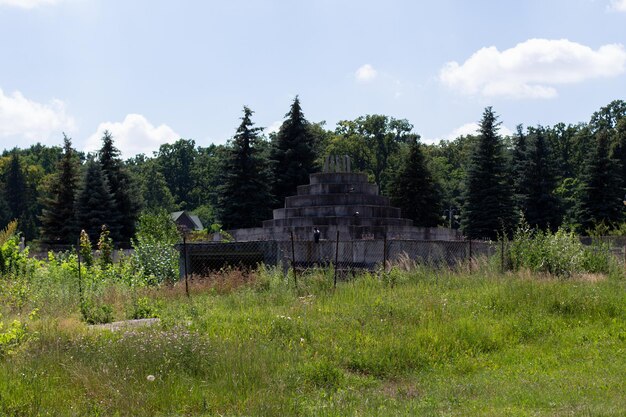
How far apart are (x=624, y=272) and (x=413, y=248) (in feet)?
17.6

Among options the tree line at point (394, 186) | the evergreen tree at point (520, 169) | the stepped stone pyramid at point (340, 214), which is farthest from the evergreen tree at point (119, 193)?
the evergreen tree at point (520, 169)

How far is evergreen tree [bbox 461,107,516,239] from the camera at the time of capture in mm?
41125

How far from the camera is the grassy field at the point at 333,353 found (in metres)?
6.94

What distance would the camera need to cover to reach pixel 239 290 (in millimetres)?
14445

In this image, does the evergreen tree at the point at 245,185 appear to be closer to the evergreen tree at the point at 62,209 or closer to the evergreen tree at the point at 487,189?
the evergreen tree at the point at 62,209

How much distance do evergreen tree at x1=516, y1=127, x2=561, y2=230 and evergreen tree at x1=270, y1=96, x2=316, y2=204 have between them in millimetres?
15261

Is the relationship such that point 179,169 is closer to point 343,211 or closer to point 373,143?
point 373,143

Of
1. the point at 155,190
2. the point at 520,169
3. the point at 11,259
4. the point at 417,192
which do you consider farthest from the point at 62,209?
the point at 155,190

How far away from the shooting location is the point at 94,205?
1607 inches

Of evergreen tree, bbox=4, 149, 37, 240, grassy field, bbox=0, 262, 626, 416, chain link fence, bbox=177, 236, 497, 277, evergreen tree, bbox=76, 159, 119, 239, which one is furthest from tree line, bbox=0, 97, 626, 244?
evergreen tree, bbox=4, 149, 37, 240

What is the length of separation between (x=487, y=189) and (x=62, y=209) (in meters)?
28.6

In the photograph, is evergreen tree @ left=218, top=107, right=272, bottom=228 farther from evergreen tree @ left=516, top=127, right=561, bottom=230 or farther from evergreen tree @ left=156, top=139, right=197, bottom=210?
evergreen tree @ left=156, top=139, right=197, bottom=210

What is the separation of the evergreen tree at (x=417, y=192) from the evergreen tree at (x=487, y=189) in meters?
4.55

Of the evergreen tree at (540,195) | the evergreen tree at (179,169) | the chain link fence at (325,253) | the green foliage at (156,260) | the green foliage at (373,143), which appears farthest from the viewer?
the evergreen tree at (179,169)
